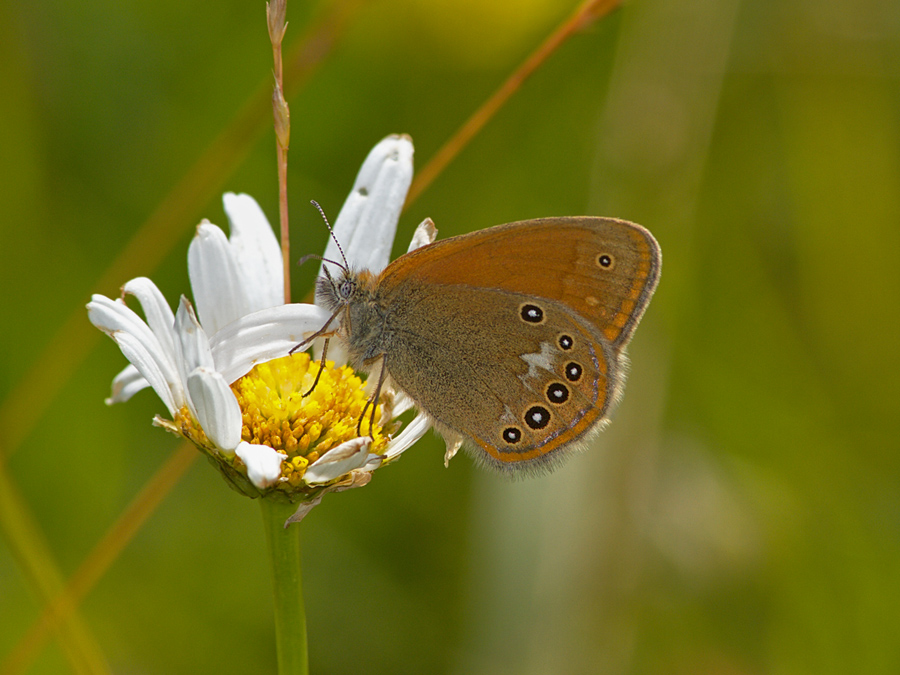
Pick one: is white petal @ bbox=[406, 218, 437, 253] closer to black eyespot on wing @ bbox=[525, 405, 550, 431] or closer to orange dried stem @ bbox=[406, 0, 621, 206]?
orange dried stem @ bbox=[406, 0, 621, 206]

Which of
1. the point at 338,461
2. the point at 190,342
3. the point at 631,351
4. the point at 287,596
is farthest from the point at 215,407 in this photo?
the point at 631,351

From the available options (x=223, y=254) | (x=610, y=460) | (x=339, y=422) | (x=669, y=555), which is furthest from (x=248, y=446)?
(x=669, y=555)

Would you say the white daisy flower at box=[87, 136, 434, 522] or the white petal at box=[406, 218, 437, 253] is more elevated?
the white petal at box=[406, 218, 437, 253]

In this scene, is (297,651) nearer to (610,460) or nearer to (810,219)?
(610,460)

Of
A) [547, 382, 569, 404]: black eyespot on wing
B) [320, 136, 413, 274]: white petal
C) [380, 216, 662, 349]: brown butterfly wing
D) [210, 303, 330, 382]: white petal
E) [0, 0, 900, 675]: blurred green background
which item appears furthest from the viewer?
[0, 0, 900, 675]: blurred green background

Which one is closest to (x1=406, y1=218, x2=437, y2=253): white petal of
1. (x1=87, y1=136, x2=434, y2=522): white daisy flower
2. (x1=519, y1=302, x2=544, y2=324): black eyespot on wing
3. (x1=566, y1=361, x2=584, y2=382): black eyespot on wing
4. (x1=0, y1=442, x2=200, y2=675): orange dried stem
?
(x1=87, y1=136, x2=434, y2=522): white daisy flower

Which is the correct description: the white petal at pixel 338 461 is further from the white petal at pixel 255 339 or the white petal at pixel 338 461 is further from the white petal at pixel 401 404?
the white petal at pixel 401 404
